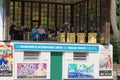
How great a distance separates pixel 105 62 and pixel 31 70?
16.5ft

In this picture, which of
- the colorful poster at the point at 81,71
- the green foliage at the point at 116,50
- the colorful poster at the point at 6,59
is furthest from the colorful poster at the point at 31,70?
the green foliage at the point at 116,50

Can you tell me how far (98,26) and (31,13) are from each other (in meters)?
9.52

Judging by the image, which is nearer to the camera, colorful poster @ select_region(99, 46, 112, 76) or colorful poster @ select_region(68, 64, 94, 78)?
colorful poster @ select_region(68, 64, 94, 78)

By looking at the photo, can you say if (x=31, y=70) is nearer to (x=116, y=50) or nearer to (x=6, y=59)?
(x=6, y=59)

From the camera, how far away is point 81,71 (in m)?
30.0

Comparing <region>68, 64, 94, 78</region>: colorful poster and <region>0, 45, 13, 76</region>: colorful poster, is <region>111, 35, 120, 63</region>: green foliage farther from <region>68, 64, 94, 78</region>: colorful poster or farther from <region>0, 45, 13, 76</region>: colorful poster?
<region>0, 45, 13, 76</region>: colorful poster

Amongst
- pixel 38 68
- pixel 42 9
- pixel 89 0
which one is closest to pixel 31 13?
pixel 42 9

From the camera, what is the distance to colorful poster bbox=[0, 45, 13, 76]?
1115 inches

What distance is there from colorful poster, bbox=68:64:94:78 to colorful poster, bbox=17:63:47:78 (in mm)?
1682

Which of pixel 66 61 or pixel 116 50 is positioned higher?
pixel 116 50

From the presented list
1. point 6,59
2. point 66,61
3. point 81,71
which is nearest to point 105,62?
point 81,71

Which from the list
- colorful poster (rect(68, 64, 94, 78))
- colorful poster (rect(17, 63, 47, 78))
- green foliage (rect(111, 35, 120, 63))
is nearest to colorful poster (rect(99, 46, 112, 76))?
colorful poster (rect(68, 64, 94, 78))

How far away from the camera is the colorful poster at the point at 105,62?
100ft

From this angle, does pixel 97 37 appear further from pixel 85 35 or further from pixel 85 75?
pixel 85 75
